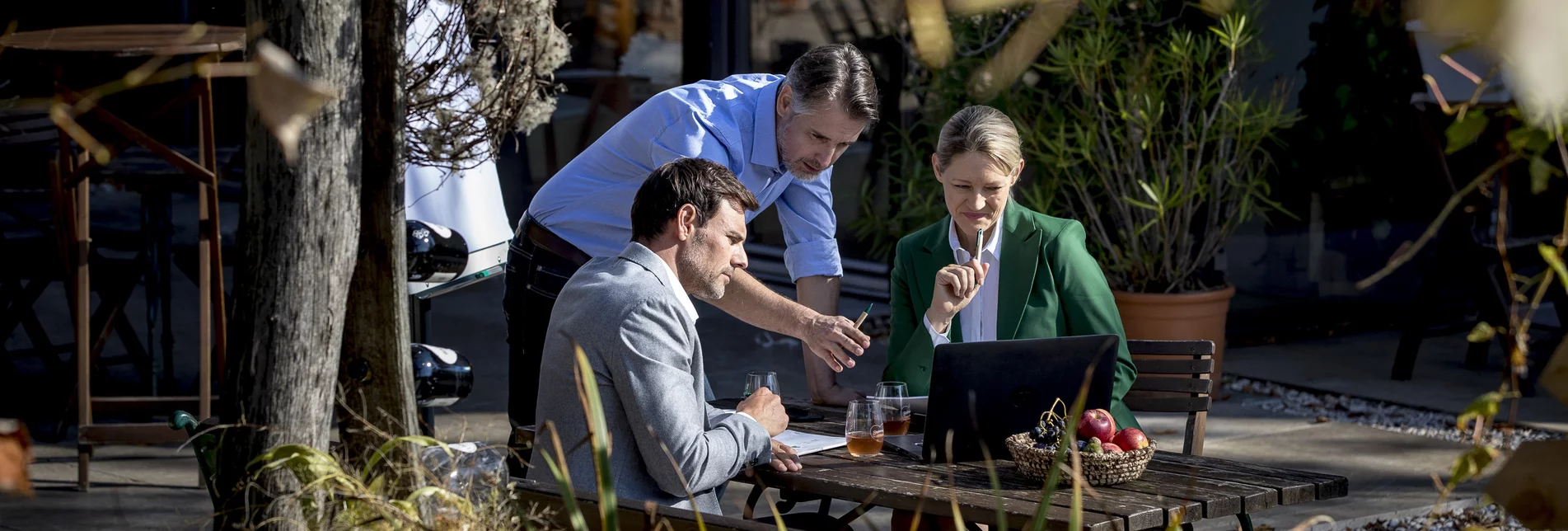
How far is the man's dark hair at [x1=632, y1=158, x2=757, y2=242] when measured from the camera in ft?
8.36

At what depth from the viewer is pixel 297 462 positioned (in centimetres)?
199

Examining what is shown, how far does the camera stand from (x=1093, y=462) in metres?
2.46

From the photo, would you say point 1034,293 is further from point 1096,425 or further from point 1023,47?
point 1023,47

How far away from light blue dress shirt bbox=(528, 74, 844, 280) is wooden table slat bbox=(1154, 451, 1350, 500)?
1.11 m

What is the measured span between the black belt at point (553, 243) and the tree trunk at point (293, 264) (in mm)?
964

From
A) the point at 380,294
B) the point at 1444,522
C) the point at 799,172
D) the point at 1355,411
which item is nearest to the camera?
the point at 380,294

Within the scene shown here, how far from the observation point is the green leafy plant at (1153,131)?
19.0 ft

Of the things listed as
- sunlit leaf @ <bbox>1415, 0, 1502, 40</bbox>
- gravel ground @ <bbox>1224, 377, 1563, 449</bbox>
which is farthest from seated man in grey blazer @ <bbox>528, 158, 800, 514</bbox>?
gravel ground @ <bbox>1224, 377, 1563, 449</bbox>

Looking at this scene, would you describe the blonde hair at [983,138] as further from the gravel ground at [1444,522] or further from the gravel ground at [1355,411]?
the gravel ground at [1355,411]

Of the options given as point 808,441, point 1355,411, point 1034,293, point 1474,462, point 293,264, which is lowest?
point 1355,411

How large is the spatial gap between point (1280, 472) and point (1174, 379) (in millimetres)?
781

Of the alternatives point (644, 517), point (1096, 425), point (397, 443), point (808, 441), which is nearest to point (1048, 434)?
point (1096, 425)

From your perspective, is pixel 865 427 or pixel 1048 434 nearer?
pixel 1048 434

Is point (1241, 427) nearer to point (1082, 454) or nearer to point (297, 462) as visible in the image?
point (1082, 454)
